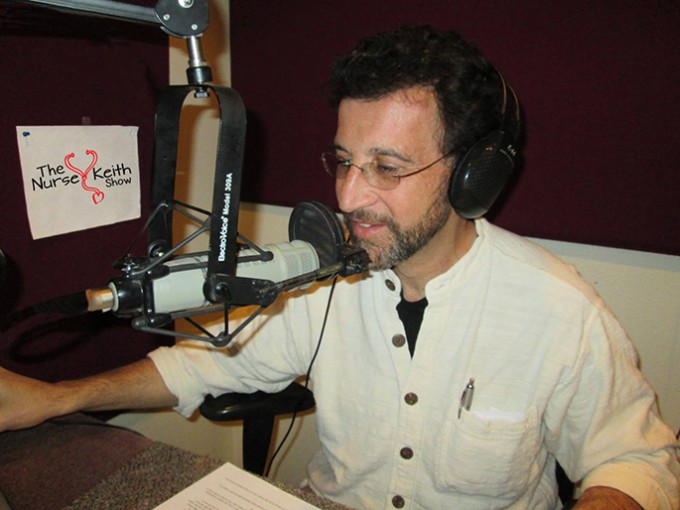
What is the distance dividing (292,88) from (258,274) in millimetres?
1036

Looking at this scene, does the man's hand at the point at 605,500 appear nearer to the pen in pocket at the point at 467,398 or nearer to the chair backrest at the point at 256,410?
the pen in pocket at the point at 467,398

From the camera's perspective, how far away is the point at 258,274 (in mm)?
711

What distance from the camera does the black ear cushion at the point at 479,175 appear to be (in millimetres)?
943

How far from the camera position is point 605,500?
0.87 m

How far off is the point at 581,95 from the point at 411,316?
2.18 feet

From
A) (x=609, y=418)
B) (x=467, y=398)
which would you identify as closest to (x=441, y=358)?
(x=467, y=398)

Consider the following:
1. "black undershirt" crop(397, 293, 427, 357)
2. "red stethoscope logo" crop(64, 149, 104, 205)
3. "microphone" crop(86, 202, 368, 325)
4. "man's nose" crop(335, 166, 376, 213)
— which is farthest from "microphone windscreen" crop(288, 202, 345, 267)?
"red stethoscope logo" crop(64, 149, 104, 205)

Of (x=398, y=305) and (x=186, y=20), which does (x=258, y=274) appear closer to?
(x=186, y=20)

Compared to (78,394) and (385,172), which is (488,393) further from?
(78,394)

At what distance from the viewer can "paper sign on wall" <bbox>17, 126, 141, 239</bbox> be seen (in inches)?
42.6

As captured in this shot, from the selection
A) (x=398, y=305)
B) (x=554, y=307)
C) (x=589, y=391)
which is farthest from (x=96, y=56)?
(x=589, y=391)

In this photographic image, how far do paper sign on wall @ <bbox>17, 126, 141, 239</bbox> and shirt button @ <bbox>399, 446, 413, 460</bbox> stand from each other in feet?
2.94

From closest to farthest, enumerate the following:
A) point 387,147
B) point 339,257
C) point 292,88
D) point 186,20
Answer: point 186,20 < point 339,257 < point 387,147 < point 292,88

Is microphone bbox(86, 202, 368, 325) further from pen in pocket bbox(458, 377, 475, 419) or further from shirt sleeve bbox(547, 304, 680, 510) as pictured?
shirt sleeve bbox(547, 304, 680, 510)
